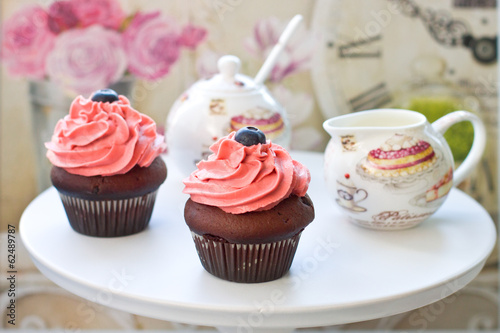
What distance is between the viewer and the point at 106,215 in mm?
1179

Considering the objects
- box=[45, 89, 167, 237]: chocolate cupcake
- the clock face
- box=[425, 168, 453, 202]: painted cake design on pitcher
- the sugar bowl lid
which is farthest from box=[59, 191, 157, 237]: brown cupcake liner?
the clock face

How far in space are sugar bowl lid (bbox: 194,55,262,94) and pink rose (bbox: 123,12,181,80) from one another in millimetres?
532

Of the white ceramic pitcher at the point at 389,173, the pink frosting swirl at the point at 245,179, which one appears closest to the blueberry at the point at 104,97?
the pink frosting swirl at the point at 245,179

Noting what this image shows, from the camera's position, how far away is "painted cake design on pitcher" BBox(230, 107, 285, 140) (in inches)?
54.9

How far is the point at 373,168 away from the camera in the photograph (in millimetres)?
1179

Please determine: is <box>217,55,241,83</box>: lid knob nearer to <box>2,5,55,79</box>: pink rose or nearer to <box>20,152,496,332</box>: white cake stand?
<box>20,152,496,332</box>: white cake stand

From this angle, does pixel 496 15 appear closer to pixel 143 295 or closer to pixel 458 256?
pixel 458 256

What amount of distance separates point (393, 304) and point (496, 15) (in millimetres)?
1289

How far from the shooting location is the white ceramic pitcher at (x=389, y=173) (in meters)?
1.17

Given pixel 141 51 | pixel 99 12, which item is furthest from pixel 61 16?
pixel 141 51

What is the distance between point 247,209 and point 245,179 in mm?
48

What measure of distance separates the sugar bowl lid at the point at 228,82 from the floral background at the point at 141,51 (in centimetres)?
51

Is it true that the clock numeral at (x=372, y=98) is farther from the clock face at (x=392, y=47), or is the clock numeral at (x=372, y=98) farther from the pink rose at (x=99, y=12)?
the pink rose at (x=99, y=12)

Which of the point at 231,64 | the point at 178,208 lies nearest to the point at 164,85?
the point at 231,64
